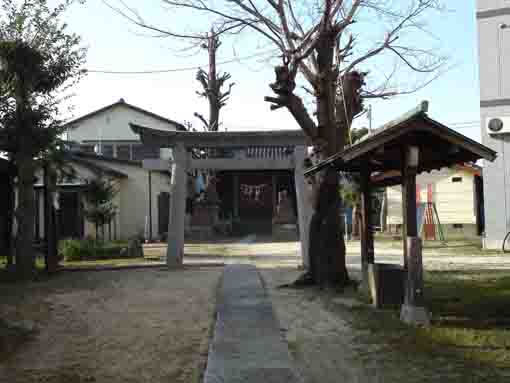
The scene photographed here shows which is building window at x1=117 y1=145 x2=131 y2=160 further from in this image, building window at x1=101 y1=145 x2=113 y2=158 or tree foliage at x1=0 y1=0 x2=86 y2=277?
tree foliage at x1=0 y1=0 x2=86 y2=277

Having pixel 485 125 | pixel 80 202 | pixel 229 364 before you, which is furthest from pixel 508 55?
pixel 80 202

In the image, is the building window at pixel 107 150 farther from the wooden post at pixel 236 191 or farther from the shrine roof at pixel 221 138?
the shrine roof at pixel 221 138

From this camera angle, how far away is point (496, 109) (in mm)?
16078

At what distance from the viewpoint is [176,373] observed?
4.75 m

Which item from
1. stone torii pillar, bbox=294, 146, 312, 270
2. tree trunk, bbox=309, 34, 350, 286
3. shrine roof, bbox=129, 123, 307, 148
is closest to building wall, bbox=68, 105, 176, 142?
shrine roof, bbox=129, 123, 307, 148

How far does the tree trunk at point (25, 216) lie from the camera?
11391mm

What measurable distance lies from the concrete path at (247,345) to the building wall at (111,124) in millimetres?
24096

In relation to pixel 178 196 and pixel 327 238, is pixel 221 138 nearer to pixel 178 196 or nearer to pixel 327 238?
pixel 178 196

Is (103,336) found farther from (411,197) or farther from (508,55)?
(508,55)

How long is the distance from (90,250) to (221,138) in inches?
220

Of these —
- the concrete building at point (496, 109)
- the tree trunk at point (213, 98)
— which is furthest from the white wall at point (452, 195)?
the tree trunk at point (213, 98)

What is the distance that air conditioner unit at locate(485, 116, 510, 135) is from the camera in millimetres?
15867

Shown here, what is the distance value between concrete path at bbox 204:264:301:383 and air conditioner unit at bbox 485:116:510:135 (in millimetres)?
10406

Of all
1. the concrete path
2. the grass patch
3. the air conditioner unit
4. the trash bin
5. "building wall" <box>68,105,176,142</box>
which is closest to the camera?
the concrete path
